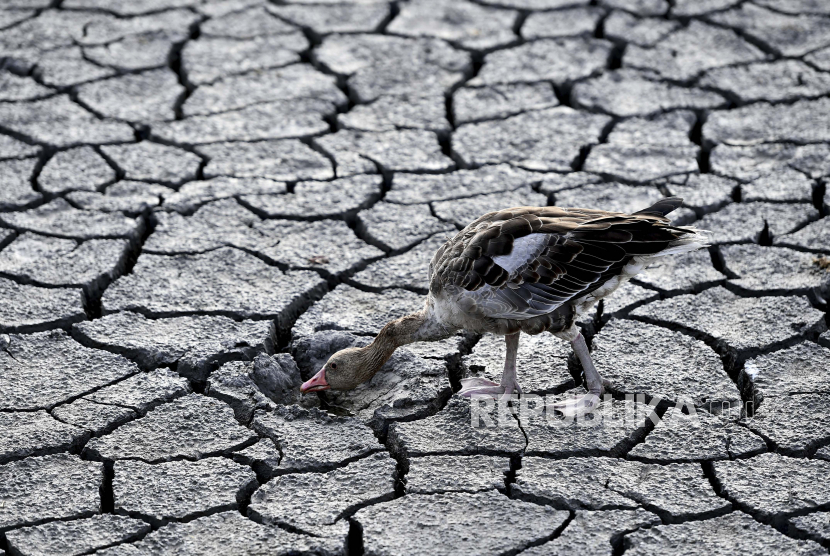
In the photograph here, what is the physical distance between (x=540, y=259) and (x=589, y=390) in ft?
1.82

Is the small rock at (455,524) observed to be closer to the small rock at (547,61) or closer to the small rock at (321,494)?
the small rock at (321,494)

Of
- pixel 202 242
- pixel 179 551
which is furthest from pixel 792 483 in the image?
pixel 202 242

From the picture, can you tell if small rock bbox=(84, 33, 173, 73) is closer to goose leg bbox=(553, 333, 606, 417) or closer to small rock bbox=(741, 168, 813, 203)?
small rock bbox=(741, 168, 813, 203)

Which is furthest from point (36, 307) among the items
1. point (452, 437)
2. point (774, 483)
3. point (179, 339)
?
point (774, 483)

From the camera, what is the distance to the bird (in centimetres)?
381

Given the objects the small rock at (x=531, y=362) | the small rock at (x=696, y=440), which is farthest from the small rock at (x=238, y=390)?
the small rock at (x=696, y=440)

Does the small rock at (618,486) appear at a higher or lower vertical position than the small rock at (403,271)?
lower

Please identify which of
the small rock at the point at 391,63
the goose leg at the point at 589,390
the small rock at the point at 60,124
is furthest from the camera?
the small rock at the point at 391,63

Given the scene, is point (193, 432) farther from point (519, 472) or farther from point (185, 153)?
point (185, 153)

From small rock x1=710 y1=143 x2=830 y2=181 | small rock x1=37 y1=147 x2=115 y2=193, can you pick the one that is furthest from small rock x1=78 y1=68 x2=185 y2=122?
small rock x1=710 y1=143 x2=830 y2=181

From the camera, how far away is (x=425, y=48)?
692 cm

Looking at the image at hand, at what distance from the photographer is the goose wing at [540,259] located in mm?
3805

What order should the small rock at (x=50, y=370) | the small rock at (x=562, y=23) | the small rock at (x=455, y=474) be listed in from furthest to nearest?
the small rock at (x=562, y=23)
the small rock at (x=50, y=370)
the small rock at (x=455, y=474)

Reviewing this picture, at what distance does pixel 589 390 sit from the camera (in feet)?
13.1
